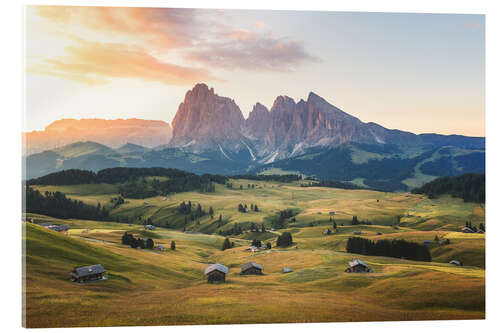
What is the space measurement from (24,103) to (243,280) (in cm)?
2977

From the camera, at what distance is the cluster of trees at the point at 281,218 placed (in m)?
120

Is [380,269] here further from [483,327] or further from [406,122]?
[406,122]

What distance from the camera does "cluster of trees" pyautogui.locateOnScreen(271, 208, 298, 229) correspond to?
395 ft

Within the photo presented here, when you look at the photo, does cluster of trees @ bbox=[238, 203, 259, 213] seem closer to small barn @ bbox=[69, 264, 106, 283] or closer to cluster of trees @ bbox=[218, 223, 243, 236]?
cluster of trees @ bbox=[218, 223, 243, 236]

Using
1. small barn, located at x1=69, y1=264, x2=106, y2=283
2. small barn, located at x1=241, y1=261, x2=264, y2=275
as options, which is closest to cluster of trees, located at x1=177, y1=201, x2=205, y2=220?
small barn, located at x1=241, y1=261, x2=264, y2=275

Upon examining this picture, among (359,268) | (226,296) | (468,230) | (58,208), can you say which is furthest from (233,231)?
(226,296)

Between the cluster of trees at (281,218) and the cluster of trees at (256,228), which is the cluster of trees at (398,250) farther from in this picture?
the cluster of trees at (281,218)

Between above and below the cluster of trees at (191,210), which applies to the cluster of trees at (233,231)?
below

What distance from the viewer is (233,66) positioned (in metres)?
45.9

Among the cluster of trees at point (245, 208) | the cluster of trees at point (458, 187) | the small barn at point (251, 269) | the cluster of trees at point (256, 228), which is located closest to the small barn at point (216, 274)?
the small barn at point (251, 269)

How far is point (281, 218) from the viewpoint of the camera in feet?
418

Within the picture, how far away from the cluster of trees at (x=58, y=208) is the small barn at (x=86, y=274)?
90.8 meters

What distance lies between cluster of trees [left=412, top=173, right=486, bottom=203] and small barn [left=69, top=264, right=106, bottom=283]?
326 feet

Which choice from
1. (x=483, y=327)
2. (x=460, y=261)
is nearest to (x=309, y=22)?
(x=483, y=327)
